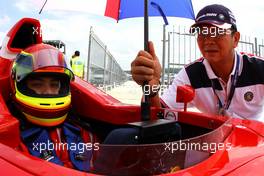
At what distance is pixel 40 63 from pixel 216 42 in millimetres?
1349

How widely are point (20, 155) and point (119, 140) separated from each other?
650 mm

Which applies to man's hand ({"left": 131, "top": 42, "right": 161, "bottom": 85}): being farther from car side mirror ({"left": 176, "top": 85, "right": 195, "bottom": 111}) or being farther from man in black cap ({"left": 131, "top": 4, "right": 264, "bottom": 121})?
man in black cap ({"left": 131, "top": 4, "right": 264, "bottom": 121})

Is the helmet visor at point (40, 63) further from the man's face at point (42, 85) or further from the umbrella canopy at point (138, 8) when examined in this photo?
the umbrella canopy at point (138, 8)

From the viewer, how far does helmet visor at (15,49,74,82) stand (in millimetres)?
2146

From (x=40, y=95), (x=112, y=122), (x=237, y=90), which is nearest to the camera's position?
(x=40, y=95)

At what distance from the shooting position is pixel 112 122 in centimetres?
263

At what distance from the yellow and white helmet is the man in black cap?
696mm

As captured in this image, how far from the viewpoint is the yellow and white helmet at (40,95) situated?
2.10 meters

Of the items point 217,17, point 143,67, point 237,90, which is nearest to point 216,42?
point 217,17

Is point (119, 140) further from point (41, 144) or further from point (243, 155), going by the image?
point (243, 155)

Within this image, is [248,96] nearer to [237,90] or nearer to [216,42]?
[237,90]

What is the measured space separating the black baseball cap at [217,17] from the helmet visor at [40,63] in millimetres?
1159

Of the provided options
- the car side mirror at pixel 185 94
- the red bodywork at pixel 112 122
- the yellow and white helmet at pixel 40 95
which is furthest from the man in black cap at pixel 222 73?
the yellow and white helmet at pixel 40 95

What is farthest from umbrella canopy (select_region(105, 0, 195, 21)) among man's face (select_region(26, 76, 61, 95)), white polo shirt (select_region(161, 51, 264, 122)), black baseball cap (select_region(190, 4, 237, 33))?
man's face (select_region(26, 76, 61, 95))
